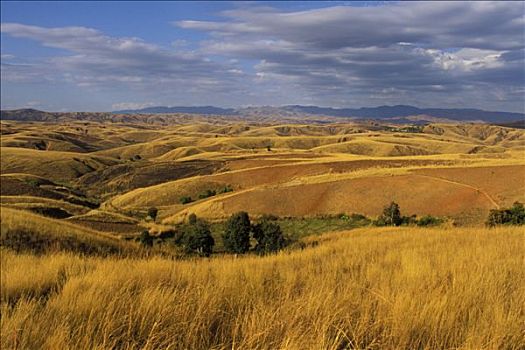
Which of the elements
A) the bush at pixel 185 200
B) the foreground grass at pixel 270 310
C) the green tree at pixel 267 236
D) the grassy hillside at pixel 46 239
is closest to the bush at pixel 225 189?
the bush at pixel 185 200

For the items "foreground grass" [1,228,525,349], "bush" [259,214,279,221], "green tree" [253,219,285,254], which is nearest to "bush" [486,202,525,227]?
"green tree" [253,219,285,254]

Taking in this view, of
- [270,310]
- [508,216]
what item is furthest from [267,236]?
[270,310]

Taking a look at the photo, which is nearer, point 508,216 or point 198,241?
point 508,216

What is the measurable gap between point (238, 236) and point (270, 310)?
32882mm

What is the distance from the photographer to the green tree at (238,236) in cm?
3716

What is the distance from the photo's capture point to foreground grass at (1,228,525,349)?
429 centimetres

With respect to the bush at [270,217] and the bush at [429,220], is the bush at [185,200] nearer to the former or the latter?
the bush at [270,217]

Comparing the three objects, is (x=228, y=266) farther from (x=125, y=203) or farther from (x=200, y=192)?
(x=125, y=203)

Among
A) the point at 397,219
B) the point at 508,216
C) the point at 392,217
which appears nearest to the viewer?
the point at 508,216

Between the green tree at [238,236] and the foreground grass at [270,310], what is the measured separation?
29974 mm

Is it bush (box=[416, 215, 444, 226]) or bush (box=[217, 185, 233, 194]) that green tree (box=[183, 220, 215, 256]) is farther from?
bush (box=[217, 185, 233, 194])

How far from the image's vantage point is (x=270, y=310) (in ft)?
16.2

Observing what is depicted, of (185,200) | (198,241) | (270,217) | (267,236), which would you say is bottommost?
Answer: (185,200)

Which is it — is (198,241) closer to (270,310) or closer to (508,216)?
(508,216)
